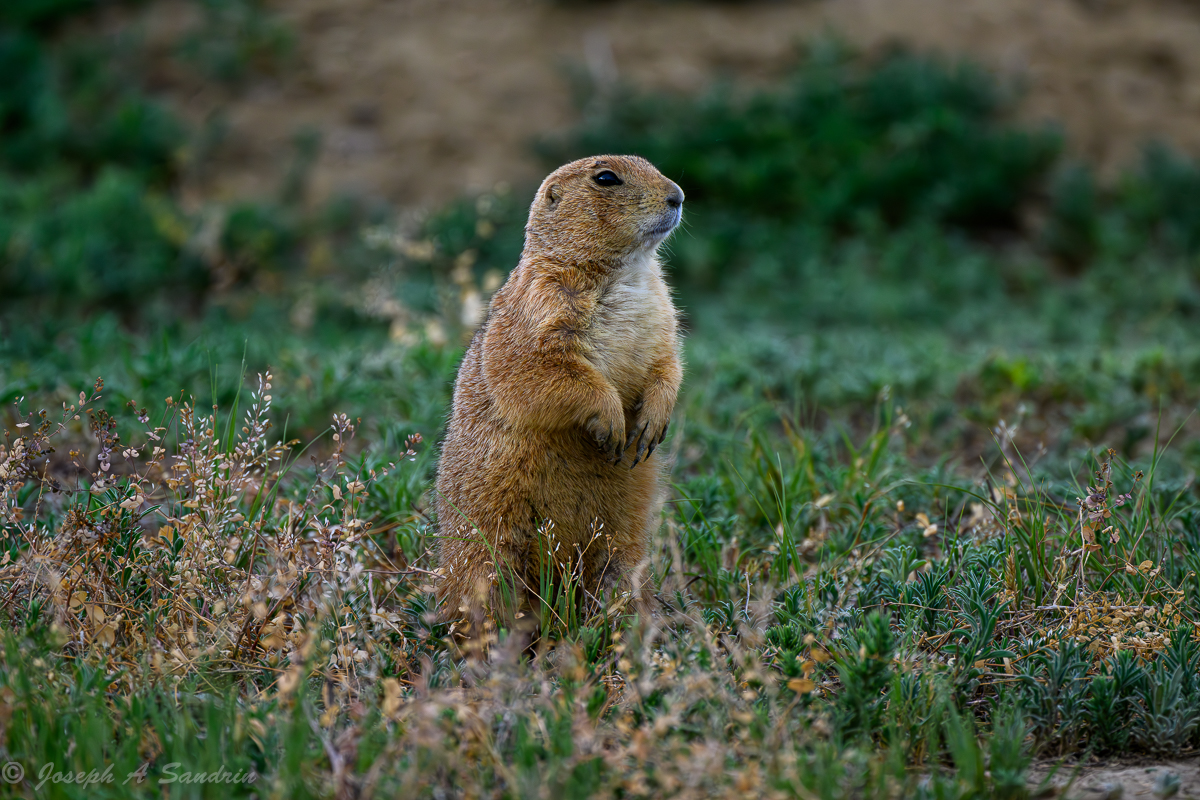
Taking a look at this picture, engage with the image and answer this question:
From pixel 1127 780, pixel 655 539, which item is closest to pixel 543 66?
pixel 655 539

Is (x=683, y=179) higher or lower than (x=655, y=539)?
higher

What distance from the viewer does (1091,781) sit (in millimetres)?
2633

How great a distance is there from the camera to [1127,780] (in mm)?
2625

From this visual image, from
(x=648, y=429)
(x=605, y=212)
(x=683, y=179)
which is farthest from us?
(x=683, y=179)

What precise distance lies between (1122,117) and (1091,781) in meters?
8.58

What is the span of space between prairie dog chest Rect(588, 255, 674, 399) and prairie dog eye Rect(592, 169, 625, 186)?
0.88 feet

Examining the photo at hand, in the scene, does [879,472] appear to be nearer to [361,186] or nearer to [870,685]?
[870,685]

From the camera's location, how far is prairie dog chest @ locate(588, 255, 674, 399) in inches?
135

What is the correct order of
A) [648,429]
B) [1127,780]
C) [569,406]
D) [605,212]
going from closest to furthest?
[1127,780], [569,406], [648,429], [605,212]

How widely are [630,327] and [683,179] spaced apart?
5.87m

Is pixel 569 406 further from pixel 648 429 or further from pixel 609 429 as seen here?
pixel 648 429

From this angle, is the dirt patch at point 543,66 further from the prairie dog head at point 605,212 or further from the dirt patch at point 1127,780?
the dirt patch at point 1127,780

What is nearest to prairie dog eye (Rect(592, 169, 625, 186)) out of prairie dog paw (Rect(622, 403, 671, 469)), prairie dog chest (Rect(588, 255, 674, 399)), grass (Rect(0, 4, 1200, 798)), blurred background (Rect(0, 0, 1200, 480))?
prairie dog chest (Rect(588, 255, 674, 399))

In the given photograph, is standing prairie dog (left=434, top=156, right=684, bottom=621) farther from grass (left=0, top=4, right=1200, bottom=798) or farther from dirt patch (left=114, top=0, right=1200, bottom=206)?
dirt patch (left=114, top=0, right=1200, bottom=206)
